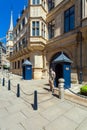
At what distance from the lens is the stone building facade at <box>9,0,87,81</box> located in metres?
12.6

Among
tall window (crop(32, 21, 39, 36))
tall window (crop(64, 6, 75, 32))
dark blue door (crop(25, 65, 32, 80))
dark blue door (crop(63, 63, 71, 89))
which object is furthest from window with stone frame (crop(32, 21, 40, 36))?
dark blue door (crop(63, 63, 71, 89))

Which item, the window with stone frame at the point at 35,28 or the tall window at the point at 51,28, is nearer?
the window with stone frame at the point at 35,28

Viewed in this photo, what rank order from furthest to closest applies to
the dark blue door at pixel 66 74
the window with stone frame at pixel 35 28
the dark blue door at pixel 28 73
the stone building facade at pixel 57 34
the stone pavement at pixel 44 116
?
the window with stone frame at pixel 35 28 < the dark blue door at pixel 28 73 < the stone building facade at pixel 57 34 < the dark blue door at pixel 66 74 < the stone pavement at pixel 44 116

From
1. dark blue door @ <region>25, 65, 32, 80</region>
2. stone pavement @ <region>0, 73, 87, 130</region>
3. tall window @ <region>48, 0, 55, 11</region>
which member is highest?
tall window @ <region>48, 0, 55, 11</region>

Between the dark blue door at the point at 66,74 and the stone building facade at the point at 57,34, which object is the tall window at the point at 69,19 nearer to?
the stone building facade at the point at 57,34

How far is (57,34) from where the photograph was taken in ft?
54.1

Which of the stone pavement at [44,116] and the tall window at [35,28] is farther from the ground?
the tall window at [35,28]

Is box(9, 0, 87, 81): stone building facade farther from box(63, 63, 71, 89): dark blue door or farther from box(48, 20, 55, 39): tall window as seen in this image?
Answer: box(63, 63, 71, 89): dark blue door

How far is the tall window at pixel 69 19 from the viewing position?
1438 cm

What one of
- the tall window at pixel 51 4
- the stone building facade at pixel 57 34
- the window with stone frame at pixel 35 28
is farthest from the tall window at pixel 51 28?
the tall window at pixel 51 4

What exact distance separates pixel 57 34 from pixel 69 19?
102 inches

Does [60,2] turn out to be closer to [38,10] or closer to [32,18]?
[38,10]

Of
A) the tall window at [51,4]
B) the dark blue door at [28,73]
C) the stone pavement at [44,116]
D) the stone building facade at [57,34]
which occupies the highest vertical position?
the tall window at [51,4]

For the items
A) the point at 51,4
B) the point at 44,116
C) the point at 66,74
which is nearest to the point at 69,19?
the point at 51,4
